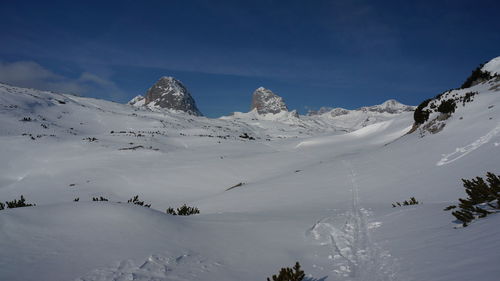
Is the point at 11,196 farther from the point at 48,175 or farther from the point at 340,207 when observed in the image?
the point at 340,207

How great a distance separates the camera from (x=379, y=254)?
5.44 metres

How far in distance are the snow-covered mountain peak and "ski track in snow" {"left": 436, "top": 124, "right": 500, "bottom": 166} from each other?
47.8 feet

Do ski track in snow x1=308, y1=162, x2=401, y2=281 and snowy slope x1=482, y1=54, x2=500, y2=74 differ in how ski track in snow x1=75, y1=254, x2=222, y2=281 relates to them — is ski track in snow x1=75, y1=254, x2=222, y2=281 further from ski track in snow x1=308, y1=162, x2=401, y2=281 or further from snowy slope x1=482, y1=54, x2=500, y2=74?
snowy slope x1=482, y1=54, x2=500, y2=74

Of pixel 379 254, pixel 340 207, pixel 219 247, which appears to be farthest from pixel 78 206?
pixel 340 207

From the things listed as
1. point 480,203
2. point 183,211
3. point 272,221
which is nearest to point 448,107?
point 480,203

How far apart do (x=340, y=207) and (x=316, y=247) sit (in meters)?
4.25

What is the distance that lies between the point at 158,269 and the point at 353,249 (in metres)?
3.68

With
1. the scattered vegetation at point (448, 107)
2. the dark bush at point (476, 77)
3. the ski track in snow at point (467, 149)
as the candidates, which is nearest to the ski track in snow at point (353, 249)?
the ski track in snow at point (467, 149)

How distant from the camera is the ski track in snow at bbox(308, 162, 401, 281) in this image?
4738mm

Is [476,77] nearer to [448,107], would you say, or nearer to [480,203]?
[448,107]

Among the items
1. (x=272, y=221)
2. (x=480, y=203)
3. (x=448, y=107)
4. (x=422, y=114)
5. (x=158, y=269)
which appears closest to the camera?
(x=158, y=269)

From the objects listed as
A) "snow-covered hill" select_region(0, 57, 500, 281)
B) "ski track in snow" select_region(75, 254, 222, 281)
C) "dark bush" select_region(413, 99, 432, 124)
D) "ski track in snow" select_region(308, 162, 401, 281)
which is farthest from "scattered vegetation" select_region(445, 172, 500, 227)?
"dark bush" select_region(413, 99, 432, 124)

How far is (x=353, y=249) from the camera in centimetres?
593

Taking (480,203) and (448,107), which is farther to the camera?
(448,107)
